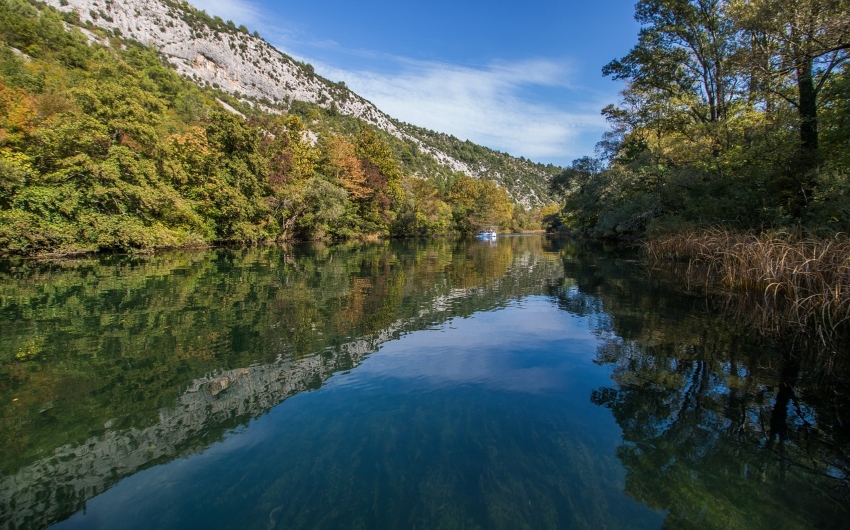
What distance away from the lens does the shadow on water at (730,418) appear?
10.2 ft

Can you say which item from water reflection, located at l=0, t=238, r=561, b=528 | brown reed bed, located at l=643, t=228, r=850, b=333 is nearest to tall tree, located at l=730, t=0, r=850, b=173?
brown reed bed, located at l=643, t=228, r=850, b=333

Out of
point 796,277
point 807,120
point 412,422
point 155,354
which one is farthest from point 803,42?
point 155,354

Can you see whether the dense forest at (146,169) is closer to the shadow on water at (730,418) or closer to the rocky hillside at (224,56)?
the rocky hillside at (224,56)

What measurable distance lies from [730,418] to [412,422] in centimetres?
362

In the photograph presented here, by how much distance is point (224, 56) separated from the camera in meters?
98.9

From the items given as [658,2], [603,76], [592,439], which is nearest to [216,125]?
[603,76]

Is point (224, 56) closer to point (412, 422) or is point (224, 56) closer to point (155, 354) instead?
point (155, 354)

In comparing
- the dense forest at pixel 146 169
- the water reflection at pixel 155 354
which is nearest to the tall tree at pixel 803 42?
the water reflection at pixel 155 354

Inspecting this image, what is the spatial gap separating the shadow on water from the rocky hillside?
102527mm

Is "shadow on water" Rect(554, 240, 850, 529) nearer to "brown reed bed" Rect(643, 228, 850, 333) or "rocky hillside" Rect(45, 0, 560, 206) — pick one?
"brown reed bed" Rect(643, 228, 850, 333)

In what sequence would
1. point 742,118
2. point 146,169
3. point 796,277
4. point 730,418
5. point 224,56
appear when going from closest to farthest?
point 730,418 → point 796,277 → point 742,118 → point 146,169 → point 224,56

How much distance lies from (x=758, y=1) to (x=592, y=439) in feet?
54.1

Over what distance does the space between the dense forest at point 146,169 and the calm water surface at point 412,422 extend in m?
16.4

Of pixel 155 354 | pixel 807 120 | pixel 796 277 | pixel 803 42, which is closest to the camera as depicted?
pixel 155 354
